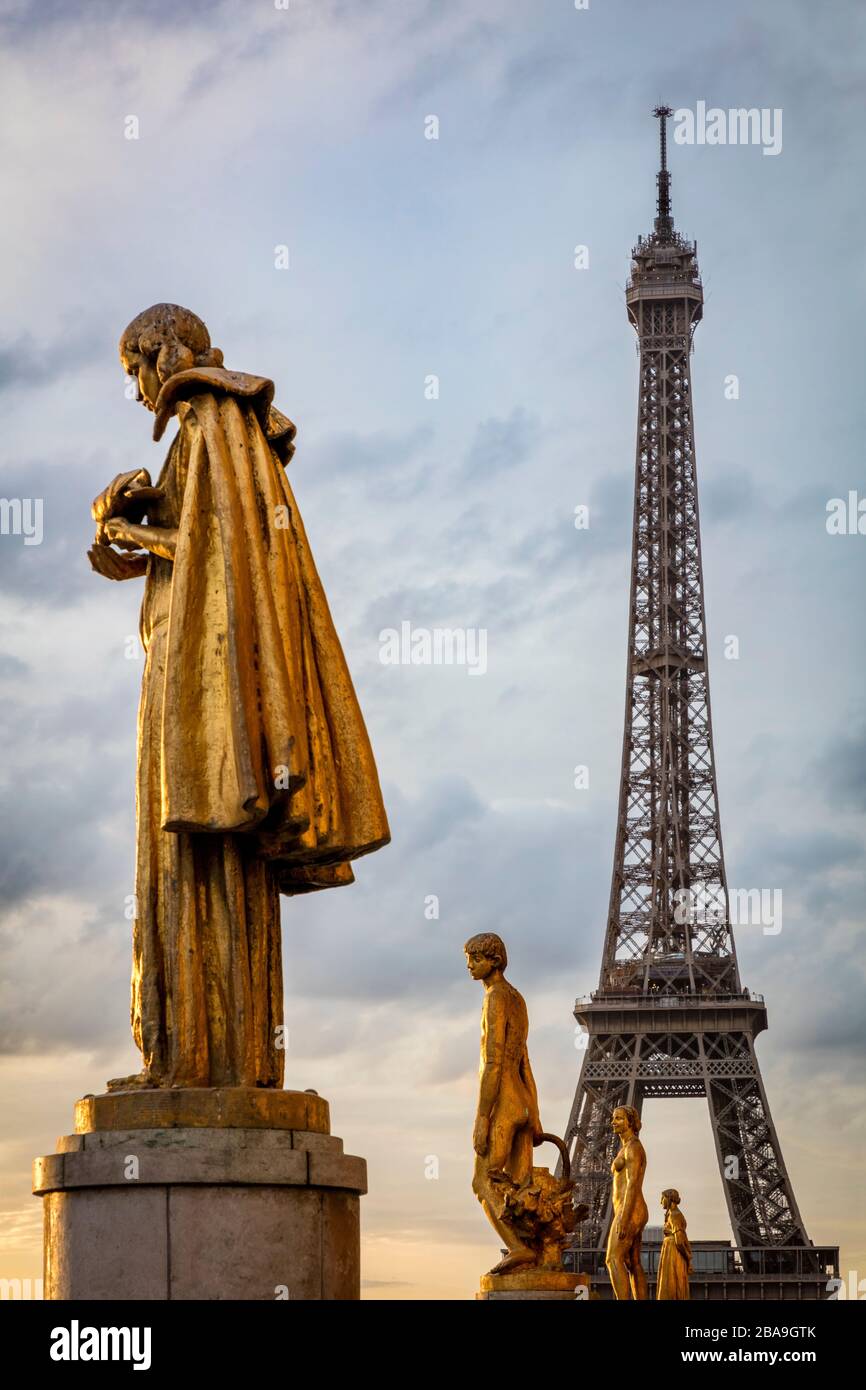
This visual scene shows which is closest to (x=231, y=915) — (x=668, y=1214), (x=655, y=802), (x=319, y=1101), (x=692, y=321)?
(x=319, y=1101)

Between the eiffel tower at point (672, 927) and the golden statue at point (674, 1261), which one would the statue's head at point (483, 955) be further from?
the eiffel tower at point (672, 927)

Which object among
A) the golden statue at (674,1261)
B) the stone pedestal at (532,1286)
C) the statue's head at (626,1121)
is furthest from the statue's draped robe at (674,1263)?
the stone pedestal at (532,1286)

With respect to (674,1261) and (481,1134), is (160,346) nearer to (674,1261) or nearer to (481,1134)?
(481,1134)

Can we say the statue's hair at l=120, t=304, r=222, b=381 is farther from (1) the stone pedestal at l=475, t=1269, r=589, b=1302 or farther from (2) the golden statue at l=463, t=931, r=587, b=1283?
(1) the stone pedestal at l=475, t=1269, r=589, b=1302

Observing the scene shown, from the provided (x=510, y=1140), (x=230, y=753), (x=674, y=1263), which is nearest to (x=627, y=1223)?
(x=674, y=1263)
